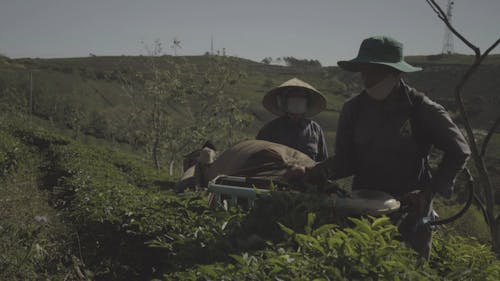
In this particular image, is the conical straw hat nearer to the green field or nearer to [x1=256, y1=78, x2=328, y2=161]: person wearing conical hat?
[x1=256, y1=78, x2=328, y2=161]: person wearing conical hat

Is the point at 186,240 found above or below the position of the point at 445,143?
below

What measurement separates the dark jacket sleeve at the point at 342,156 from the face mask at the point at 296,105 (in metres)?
2.42

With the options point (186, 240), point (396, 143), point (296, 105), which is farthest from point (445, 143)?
point (296, 105)

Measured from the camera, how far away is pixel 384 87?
3.11m

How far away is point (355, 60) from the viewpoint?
3.12m

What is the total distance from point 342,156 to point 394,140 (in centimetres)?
37

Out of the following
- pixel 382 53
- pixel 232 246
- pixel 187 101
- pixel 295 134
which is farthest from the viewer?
pixel 187 101

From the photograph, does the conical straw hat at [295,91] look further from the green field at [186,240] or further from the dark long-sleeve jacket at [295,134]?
the green field at [186,240]

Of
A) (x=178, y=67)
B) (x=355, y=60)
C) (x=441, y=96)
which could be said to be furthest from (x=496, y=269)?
(x=441, y=96)

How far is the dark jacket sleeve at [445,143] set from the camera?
2.92m

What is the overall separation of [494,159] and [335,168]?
1896 inches

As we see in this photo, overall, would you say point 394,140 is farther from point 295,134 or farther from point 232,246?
point 295,134

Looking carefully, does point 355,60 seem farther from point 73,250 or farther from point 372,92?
point 73,250

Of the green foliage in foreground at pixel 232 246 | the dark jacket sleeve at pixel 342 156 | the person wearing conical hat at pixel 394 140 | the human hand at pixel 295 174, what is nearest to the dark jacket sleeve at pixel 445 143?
the person wearing conical hat at pixel 394 140
